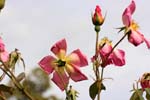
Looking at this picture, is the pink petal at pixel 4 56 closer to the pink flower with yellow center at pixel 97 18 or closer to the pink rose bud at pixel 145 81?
the pink flower with yellow center at pixel 97 18

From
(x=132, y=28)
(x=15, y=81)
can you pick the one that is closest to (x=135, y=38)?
(x=132, y=28)

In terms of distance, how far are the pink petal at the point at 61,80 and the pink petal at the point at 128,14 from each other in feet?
0.78

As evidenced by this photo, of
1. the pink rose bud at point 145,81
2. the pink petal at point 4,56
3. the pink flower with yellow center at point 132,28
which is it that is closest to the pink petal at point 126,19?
the pink flower with yellow center at point 132,28

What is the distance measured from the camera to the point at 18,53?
182 cm

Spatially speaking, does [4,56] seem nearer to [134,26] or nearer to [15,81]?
[15,81]

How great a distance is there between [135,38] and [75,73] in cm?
20

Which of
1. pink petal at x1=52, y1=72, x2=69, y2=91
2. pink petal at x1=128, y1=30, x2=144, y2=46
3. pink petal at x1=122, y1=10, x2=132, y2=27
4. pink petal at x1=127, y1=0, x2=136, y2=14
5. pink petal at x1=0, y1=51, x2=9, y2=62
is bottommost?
pink petal at x1=52, y1=72, x2=69, y2=91

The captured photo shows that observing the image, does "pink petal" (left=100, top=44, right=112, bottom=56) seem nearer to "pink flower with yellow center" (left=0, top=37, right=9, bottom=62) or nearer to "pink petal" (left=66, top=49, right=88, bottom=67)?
"pink petal" (left=66, top=49, right=88, bottom=67)

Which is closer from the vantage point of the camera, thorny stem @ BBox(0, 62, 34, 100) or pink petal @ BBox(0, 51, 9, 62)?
thorny stem @ BBox(0, 62, 34, 100)

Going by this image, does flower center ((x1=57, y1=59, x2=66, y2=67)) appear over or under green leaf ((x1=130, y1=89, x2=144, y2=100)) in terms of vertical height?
over

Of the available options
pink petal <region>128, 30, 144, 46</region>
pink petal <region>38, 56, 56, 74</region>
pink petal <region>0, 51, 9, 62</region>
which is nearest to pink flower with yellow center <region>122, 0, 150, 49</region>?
pink petal <region>128, 30, 144, 46</region>

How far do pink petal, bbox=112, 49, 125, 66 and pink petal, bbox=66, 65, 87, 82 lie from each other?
126mm

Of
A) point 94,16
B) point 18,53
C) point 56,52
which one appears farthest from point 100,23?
point 18,53

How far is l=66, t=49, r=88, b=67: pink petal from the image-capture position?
1.63 m
